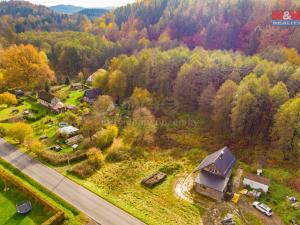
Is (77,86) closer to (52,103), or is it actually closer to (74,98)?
(74,98)

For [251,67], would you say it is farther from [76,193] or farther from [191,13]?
[191,13]

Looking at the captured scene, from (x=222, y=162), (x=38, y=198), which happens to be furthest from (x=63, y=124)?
(x=222, y=162)

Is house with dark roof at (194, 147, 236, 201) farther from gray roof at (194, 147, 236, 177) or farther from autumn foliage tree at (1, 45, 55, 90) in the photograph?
autumn foliage tree at (1, 45, 55, 90)

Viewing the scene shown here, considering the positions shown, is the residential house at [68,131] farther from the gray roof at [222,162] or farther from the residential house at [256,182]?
the residential house at [256,182]

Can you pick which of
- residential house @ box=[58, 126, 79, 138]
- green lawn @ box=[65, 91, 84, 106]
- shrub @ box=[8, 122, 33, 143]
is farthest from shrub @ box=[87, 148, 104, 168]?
green lawn @ box=[65, 91, 84, 106]

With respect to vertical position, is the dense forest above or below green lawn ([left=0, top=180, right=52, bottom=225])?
above
